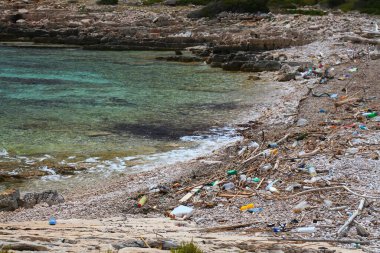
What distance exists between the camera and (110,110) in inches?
Result: 797

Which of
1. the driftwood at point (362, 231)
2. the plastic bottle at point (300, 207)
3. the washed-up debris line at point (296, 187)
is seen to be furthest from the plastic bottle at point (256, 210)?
the driftwood at point (362, 231)

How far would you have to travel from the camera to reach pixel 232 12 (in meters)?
50.2

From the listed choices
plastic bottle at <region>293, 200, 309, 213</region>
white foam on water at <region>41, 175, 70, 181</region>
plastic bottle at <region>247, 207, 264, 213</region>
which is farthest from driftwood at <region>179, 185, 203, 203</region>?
white foam on water at <region>41, 175, 70, 181</region>

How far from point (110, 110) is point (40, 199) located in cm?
991

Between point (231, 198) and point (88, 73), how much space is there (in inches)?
872

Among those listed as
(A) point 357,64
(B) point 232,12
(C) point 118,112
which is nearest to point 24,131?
(C) point 118,112

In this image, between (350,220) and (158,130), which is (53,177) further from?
(350,220)

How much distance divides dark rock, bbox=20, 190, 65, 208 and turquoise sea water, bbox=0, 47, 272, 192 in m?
2.12

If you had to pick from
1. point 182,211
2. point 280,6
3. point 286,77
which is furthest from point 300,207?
point 280,6

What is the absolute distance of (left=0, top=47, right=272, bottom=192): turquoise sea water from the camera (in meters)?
14.6

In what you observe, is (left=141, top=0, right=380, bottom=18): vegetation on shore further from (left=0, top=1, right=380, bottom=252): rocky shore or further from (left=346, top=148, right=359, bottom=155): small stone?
(left=346, top=148, right=359, bottom=155): small stone

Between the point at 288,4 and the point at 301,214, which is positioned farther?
the point at 288,4

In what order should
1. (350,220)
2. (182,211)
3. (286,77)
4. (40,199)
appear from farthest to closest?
(286,77) → (40,199) → (182,211) → (350,220)

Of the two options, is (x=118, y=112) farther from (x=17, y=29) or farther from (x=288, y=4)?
(x=288, y=4)
